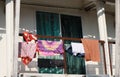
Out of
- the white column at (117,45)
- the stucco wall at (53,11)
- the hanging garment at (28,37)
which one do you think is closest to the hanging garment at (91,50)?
the white column at (117,45)

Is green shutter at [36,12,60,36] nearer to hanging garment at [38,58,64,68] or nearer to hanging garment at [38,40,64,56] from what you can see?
hanging garment at [38,58,64,68]

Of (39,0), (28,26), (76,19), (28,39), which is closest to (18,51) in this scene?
(28,39)

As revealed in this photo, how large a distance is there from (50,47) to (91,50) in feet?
4.97

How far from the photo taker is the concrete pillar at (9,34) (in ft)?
36.5

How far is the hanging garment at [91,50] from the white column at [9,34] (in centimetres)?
264

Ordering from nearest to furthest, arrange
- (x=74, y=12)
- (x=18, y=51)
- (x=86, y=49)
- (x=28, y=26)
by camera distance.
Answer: (x=18, y=51), (x=86, y=49), (x=28, y=26), (x=74, y=12)

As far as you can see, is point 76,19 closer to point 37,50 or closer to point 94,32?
point 94,32

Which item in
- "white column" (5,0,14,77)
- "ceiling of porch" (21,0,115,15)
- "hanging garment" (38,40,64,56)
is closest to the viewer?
"white column" (5,0,14,77)

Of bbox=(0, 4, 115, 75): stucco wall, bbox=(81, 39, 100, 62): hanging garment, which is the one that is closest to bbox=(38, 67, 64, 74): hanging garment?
bbox=(0, 4, 115, 75): stucco wall

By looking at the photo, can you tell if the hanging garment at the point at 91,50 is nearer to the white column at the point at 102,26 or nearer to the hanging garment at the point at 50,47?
the white column at the point at 102,26

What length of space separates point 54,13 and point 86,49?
2427 mm

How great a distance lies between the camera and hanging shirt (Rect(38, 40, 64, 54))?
465 inches

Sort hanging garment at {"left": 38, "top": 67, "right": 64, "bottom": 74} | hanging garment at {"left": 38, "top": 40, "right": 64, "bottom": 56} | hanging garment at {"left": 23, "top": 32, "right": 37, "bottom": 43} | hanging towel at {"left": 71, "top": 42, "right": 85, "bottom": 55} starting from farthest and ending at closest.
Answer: hanging garment at {"left": 38, "top": 67, "right": 64, "bottom": 74} < hanging towel at {"left": 71, "top": 42, "right": 85, "bottom": 55} < hanging garment at {"left": 38, "top": 40, "right": 64, "bottom": 56} < hanging garment at {"left": 23, "top": 32, "right": 37, "bottom": 43}

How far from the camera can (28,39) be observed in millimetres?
11555
